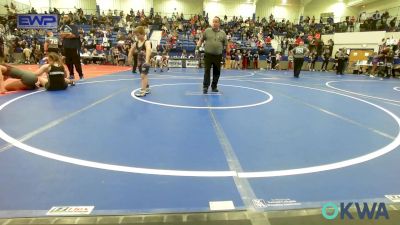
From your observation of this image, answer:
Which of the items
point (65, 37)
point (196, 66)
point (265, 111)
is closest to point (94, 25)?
point (196, 66)

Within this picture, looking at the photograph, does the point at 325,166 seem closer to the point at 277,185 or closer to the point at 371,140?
the point at 277,185

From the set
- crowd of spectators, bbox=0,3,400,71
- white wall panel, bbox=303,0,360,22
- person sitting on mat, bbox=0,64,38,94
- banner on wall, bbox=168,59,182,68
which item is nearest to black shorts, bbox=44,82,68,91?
person sitting on mat, bbox=0,64,38,94

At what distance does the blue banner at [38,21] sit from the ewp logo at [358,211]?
15.0 metres

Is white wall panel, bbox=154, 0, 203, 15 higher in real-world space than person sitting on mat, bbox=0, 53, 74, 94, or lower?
higher

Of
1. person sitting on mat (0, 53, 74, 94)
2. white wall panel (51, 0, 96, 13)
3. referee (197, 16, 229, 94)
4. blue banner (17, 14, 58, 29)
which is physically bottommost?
person sitting on mat (0, 53, 74, 94)

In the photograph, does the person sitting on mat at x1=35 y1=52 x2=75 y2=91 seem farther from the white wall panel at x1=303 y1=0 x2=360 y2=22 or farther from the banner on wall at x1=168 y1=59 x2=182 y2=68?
the white wall panel at x1=303 y1=0 x2=360 y2=22

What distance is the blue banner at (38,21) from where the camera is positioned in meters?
13.8

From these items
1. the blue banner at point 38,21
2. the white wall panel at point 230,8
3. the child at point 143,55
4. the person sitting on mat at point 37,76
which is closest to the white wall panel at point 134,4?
the white wall panel at point 230,8

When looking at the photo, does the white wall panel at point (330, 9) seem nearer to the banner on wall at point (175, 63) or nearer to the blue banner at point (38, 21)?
the banner on wall at point (175, 63)

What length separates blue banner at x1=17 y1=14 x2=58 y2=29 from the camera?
13.8 m

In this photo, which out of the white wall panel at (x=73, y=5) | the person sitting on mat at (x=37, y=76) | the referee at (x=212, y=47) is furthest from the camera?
the white wall panel at (x=73, y=5)

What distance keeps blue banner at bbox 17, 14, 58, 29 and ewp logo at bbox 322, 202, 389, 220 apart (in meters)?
15.0

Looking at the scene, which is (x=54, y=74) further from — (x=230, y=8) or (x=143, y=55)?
(x=230, y=8)

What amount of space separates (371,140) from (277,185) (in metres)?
1.95
